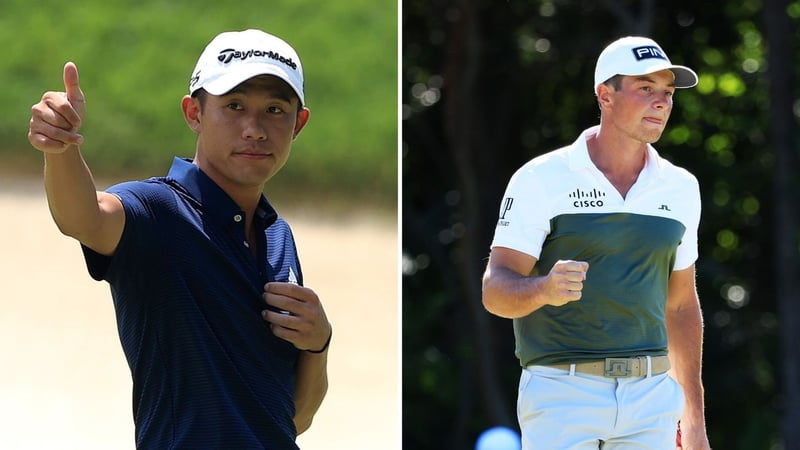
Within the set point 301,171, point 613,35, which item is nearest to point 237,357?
point 301,171

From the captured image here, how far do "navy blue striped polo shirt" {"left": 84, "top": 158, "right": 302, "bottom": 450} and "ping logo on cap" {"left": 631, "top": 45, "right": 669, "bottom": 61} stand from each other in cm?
150

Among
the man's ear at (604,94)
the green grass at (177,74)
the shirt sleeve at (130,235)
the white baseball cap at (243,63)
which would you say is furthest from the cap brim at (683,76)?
the green grass at (177,74)

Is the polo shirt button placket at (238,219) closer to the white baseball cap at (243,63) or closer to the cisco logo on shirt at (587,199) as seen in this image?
the white baseball cap at (243,63)

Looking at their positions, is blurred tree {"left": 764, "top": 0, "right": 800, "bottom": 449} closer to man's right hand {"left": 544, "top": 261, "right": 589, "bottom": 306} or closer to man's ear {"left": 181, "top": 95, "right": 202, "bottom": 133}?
man's right hand {"left": 544, "top": 261, "right": 589, "bottom": 306}

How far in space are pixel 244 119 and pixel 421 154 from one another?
30.3 ft

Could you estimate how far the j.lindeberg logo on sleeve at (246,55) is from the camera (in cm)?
274

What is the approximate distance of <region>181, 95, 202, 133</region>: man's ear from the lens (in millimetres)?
2840

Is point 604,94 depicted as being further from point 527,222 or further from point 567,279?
point 567,279

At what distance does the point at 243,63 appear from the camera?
8.96 ft

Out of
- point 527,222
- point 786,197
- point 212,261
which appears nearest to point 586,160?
point 527,222

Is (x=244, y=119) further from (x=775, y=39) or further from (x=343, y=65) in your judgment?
(x=775, y=39)

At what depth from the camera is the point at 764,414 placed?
37.7 feet

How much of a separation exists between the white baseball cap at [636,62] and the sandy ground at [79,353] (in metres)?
4.75

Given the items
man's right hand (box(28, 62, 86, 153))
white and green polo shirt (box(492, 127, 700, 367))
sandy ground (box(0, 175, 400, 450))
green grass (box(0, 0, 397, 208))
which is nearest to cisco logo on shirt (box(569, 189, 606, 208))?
white and green polo shirt (box(492, 127, 700, 367))
